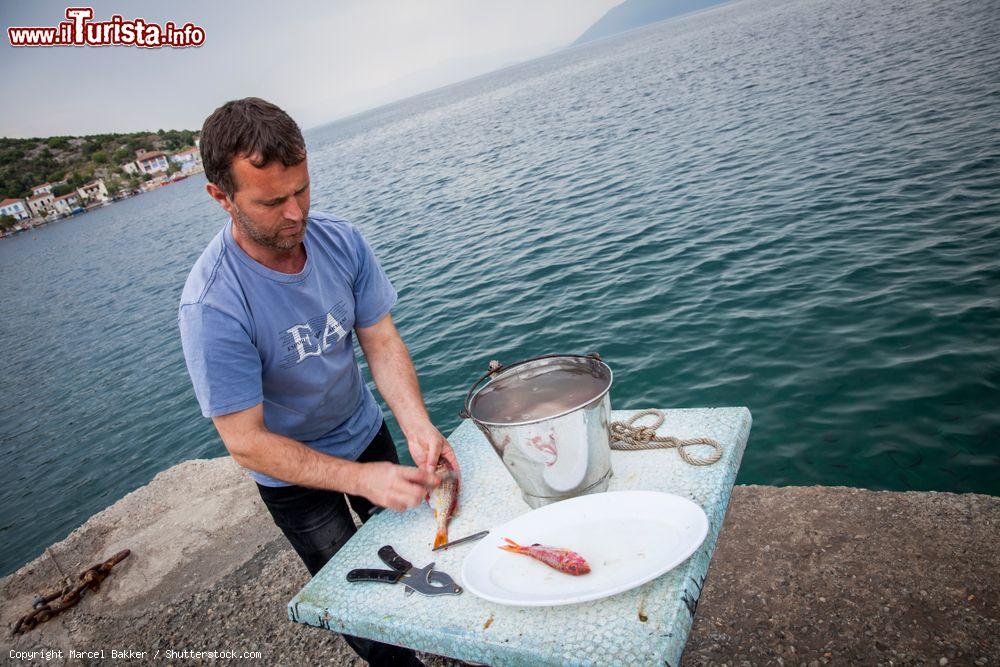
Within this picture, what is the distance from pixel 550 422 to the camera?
170cm

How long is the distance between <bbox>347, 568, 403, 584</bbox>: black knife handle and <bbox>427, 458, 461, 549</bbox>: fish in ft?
0.57

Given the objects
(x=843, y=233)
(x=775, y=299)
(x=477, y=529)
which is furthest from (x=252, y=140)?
(x=843, y=233)

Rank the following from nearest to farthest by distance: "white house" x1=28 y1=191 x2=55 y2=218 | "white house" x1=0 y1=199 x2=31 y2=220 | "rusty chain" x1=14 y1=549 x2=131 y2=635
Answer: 1. "rusty chain" x1=14 y1=549 x2=131 y2=635
2. "white house" x1=0 y1=199 x2=31 y2=220
3. "white house" x1=28 y1=191 x2=55 y2=218

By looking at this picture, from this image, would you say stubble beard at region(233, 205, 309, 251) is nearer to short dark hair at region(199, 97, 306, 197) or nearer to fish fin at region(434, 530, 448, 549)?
short dark hair at region(199, 97, 306, 197)

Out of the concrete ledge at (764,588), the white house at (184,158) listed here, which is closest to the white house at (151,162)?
the white house at (184,158)

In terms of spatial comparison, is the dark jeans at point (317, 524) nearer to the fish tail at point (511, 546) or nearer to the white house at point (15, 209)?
the fish tail at point (511, 546)

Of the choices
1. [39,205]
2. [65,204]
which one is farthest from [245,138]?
[39,205]

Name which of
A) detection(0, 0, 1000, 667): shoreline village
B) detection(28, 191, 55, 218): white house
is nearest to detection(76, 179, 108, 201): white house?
detection(28, 191, 55, 218): white house

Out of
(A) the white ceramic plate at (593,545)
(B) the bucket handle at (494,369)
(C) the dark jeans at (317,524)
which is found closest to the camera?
(A) the white ceramic plate at (593,545)

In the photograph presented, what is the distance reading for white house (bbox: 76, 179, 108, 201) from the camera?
119 metres

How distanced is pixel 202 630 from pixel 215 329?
3016 millimetres

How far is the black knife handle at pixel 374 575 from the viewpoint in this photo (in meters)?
1.87

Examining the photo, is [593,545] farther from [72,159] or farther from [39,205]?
[72,159]

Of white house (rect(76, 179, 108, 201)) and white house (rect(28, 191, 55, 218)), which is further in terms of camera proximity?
white house (rect(76, 179, 108, 201))
